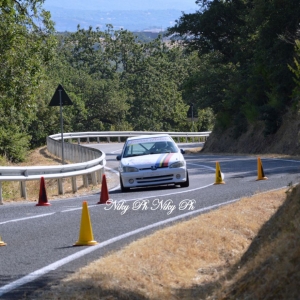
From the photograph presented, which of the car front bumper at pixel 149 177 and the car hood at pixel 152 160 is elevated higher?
the car hood at pixel 152 160

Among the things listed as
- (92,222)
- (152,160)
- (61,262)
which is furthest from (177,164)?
(61,262)

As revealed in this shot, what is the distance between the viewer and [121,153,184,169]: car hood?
18547 mm

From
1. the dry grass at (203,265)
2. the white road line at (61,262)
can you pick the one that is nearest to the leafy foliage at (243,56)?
the white road line at (61,262)

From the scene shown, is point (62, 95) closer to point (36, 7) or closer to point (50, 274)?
point (36, 7)

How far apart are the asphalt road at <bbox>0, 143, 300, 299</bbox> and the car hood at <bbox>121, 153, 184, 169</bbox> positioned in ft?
2.37

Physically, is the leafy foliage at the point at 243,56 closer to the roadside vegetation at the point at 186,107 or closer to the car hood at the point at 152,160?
the roadside vegetation at the point at 186,107

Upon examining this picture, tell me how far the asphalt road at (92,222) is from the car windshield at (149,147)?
1.02 m

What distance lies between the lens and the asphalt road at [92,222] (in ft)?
28.2

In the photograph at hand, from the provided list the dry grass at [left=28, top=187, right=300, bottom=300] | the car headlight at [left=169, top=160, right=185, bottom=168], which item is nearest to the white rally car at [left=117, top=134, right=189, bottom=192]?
the car headlight at [left=169, top=160, right=185, bottom=168]

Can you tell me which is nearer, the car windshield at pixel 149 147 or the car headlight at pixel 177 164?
the car headlight at pixel 177 164

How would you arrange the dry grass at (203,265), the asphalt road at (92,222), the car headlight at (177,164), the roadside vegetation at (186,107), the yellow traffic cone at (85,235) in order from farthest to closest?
the car headlight at (177,164), the yellow traffic cone at (85,235), the asphalt road at (92,222), the roadside vegetation at (186,107), the dry grass at (203,265)

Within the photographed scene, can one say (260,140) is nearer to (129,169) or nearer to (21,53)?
(21,53)

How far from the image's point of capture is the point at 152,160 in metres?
18.7

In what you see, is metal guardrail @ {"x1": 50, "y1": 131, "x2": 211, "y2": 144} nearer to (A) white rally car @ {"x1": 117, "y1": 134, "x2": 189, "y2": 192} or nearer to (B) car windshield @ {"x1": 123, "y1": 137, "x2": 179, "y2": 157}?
(B) car windshield @ {"x1": 123, "y1": 137, "x2": 179, "y2": 157}
